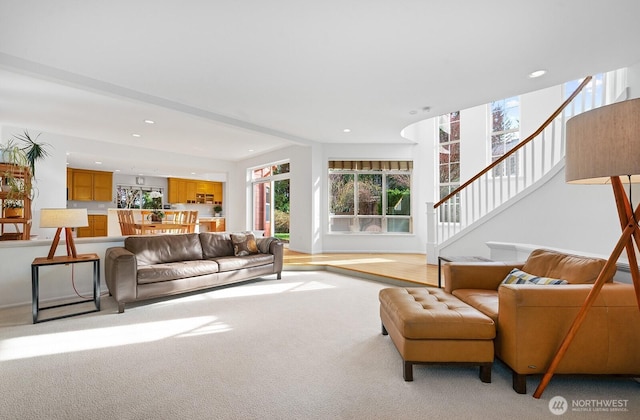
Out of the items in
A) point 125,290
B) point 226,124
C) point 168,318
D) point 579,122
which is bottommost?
point 168,318

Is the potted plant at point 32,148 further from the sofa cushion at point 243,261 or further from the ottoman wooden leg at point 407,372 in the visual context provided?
the ottoman wooden leg at point 407,372

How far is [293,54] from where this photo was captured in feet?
9.85

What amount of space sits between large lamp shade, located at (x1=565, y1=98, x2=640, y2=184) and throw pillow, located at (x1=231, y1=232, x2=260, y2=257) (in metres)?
4.20

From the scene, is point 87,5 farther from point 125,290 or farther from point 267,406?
point 267,406

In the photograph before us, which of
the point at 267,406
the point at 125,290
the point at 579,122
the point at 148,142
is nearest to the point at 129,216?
the point at 148,142

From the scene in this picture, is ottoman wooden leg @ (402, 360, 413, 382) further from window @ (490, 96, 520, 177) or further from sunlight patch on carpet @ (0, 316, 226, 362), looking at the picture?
window @ (490, 96, 520, 177)

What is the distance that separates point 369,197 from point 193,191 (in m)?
6.64

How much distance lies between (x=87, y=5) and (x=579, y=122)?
3343mm

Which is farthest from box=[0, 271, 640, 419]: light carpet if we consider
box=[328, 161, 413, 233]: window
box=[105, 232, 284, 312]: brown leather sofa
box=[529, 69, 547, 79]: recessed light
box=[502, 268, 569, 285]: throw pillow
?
box=[328, 161, 413, 233]: window

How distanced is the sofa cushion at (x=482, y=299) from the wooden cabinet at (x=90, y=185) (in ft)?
32.5

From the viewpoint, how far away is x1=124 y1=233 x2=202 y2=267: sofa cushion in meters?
4.07

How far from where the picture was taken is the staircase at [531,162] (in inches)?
147

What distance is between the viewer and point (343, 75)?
11.4 feet

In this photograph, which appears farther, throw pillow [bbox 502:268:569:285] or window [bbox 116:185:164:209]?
window [bbox 116:185:164:209]
